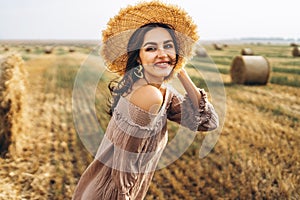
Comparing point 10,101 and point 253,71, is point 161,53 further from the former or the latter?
point 253,71

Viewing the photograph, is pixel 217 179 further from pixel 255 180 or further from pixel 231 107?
pixel 231 107

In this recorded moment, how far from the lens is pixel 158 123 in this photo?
1.63 m

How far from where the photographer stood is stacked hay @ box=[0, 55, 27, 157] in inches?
219

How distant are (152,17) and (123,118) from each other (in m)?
0.46

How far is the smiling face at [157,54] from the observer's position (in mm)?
Answer: 1560

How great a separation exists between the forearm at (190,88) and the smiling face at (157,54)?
0.15 m

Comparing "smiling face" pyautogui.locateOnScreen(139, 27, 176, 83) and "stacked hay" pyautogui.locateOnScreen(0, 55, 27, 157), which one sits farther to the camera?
"stacked hay" pyautogui.locateOnScreen(0, 55, 27, 157)

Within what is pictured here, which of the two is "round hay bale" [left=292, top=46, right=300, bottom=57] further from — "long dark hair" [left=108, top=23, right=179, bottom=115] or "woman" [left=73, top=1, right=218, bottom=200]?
"long dark hair" [left=108, top=23, right=179, bottom=115]

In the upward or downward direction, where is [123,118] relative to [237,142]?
upward

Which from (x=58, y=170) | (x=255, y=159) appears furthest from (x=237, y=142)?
(x=58, y=170)

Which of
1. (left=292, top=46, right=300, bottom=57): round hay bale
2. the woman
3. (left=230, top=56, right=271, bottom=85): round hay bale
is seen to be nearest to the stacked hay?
the woman

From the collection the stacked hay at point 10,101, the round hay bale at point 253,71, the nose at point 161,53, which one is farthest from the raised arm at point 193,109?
the round hay bale at point 253,71

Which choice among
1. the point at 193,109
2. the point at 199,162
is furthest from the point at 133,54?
the point at 199,162

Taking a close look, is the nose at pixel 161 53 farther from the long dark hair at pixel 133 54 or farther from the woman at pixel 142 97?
the long dark hair at pixel 133 54
